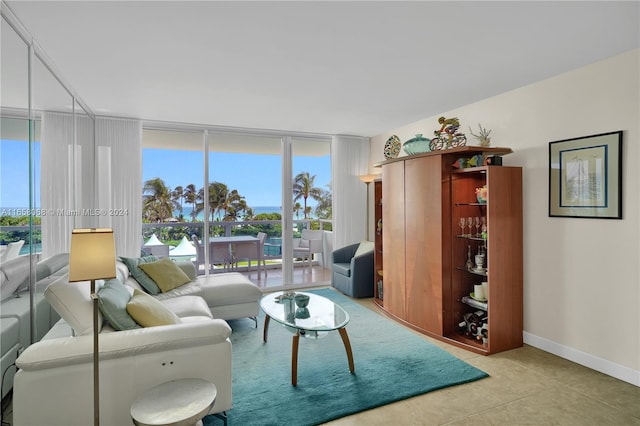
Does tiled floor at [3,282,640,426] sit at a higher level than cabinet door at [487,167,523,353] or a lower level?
lower

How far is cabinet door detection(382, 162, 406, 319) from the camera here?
4172mm

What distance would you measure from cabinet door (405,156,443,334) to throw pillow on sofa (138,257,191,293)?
8.48 ft

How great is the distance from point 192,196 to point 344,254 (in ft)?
8.34

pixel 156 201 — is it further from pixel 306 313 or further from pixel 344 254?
pixel 306 313

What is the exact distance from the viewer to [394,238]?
4324mm

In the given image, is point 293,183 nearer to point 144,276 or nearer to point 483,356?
point 144,276

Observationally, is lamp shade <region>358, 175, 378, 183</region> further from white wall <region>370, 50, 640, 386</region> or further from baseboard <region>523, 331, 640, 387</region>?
baseboard <region>523, 331, 640, 387</region>

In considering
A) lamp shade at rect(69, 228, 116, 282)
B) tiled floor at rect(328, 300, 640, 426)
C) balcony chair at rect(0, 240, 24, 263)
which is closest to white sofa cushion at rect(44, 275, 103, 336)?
balcony chair at rect(0, 240, 24, 263)

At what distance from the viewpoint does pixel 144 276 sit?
3.75 m

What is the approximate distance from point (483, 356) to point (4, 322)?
360 cm

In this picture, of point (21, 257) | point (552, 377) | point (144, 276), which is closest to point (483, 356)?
point (552, 377)

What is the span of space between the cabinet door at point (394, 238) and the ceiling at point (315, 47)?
35.0 inches

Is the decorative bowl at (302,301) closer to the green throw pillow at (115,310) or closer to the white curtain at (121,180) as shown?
the green throw pillow at (115,310)

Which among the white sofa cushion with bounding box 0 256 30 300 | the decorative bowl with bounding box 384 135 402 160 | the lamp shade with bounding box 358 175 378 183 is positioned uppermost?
the decorative bowl with bounding box 384 135 402 160
